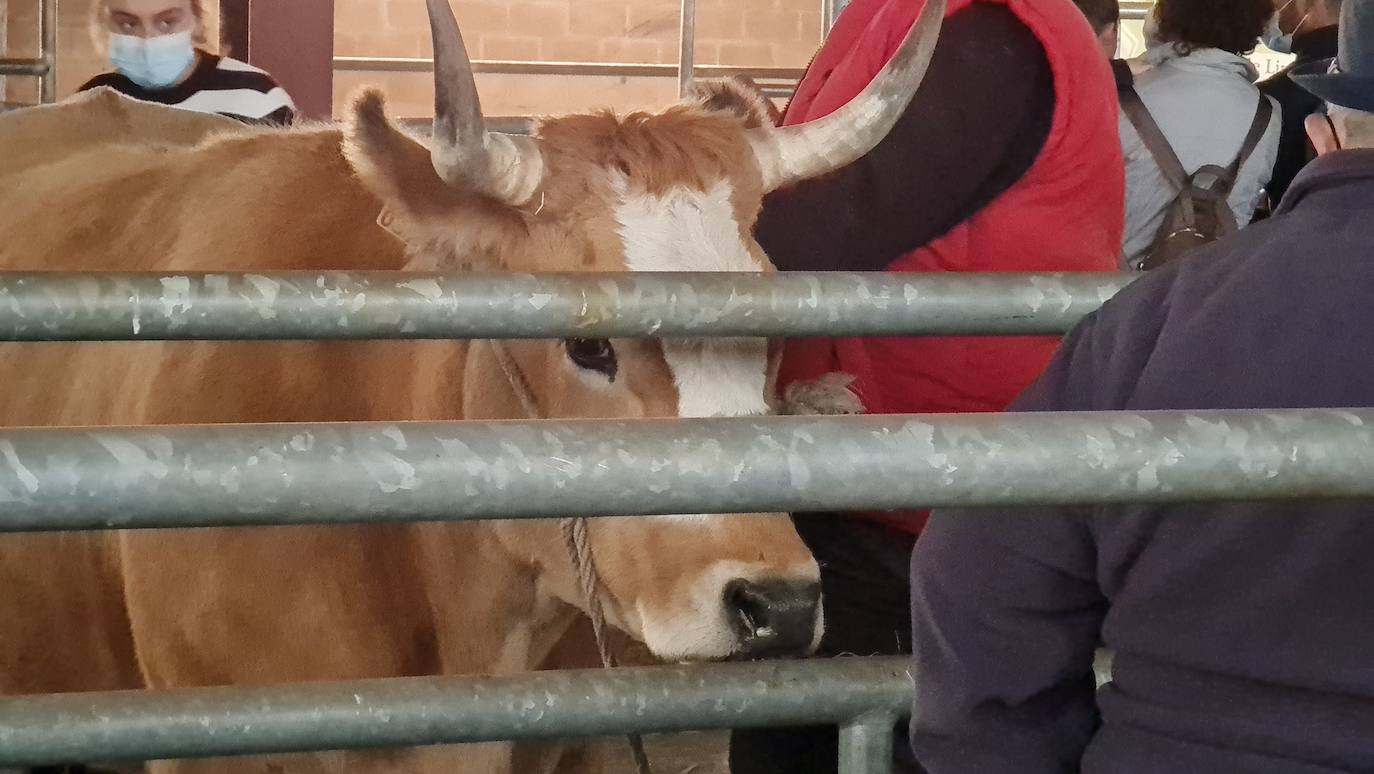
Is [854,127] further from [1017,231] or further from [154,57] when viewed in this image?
[154,57]

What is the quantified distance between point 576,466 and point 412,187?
4.20 ft

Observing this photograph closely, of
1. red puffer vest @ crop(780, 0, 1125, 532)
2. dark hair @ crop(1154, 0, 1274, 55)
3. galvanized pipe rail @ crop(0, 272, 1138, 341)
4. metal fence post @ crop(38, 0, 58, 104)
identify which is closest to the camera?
galvanized pipe rail @ crop(0, 272, 1138, 341)

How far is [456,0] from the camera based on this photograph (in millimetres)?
8875

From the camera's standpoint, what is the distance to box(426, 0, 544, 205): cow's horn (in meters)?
1.76

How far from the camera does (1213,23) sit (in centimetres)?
336

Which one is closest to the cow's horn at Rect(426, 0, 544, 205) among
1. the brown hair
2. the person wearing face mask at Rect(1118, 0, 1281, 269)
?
the person wearing face mask at Rect(1118, 0, 1281, 269)

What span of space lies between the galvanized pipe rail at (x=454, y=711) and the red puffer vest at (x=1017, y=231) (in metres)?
0.34

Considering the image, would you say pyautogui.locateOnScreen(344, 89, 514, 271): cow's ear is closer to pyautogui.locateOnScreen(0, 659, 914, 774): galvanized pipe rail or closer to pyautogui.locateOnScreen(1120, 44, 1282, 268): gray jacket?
pyautogui.locateOnScreen(0, 659, 914, 774): galvanized pipe rail

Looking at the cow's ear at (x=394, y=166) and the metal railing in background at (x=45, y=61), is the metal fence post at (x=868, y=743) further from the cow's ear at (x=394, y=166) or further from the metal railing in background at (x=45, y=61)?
the metal railing in background at (x=45, y=61)

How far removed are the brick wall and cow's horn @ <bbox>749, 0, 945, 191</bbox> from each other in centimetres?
665

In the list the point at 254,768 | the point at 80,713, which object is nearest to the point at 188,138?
the point at 254,768

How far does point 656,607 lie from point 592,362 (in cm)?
37

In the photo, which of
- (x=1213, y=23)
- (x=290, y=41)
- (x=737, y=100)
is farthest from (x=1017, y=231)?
(x=290, y=41)

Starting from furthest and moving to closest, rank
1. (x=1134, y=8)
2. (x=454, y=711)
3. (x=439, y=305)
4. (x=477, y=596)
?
(x=1134, y=8) → (x=477, y=596) → (x=454, y=711) → (x=439, y=305)
